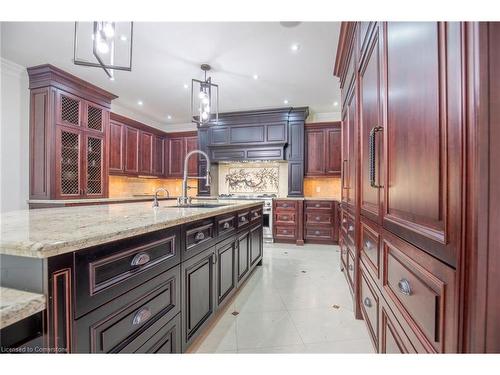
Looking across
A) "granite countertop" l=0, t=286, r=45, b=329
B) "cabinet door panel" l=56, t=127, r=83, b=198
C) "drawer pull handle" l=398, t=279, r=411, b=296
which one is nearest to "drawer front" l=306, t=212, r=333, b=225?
"drawer pull handle" l=398, t=279, r=411, b=296

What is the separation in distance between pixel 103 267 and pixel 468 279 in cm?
113

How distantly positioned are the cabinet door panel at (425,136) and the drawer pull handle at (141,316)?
1.15 meters

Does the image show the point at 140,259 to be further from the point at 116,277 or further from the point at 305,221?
the point at 305,221

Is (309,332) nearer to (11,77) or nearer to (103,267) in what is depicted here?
(103,267)

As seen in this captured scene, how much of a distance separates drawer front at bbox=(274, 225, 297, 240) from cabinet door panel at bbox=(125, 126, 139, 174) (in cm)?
326

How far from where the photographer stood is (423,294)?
0.77 metres

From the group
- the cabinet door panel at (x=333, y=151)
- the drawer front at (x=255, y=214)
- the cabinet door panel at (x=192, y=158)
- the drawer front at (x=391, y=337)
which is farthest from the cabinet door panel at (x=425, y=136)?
the cabinet door panel at (x=192, y=158)

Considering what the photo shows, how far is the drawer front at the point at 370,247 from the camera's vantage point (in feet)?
4.25

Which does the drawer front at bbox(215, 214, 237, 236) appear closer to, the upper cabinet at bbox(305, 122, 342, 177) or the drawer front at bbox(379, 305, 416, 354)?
the drawer front at bbox(379, 305, 416, 354)

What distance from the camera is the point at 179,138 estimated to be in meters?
5.57

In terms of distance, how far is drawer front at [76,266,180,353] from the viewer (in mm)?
767

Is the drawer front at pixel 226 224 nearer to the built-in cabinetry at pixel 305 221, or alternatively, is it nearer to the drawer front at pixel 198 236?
the drawer front at pixel 198 236

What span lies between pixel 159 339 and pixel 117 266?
0.49 metres
